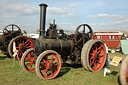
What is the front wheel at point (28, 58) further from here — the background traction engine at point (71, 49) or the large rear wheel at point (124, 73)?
the large rear wheel at point (124, 73)

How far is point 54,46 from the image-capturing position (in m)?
4.95

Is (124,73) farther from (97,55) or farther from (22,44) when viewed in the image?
(22,44)

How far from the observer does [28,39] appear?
319 inches

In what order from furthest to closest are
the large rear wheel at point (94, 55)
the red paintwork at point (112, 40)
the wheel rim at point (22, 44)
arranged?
the red paintwork at point (112, 40) → the wheel rim at point (22, 44) → the large rear wheel at point (94, 55)

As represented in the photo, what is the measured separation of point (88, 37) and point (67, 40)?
994 mm

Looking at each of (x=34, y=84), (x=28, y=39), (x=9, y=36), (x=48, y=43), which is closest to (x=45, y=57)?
(x=48, y=43)

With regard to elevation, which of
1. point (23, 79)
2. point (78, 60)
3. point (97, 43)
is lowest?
point (23, 79)

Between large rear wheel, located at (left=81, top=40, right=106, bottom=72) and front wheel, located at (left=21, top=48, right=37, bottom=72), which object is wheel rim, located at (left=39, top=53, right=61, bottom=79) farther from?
large rear wheel, located at (left=81, top=40, right=106, bottom=72)

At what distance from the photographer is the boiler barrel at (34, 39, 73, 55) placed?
4747 millimetres

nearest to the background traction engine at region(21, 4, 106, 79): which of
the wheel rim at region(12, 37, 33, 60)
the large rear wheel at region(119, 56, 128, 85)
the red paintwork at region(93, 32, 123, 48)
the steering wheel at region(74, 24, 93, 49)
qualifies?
the steering wheel at region(74, 24, 93, 49)

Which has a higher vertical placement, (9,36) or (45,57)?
(9,36)

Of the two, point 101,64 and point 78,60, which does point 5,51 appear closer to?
point 78,60

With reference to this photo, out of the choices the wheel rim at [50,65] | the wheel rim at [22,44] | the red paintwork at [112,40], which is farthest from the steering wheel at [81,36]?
the red paintwork at [112,40]

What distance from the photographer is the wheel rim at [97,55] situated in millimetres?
5363
